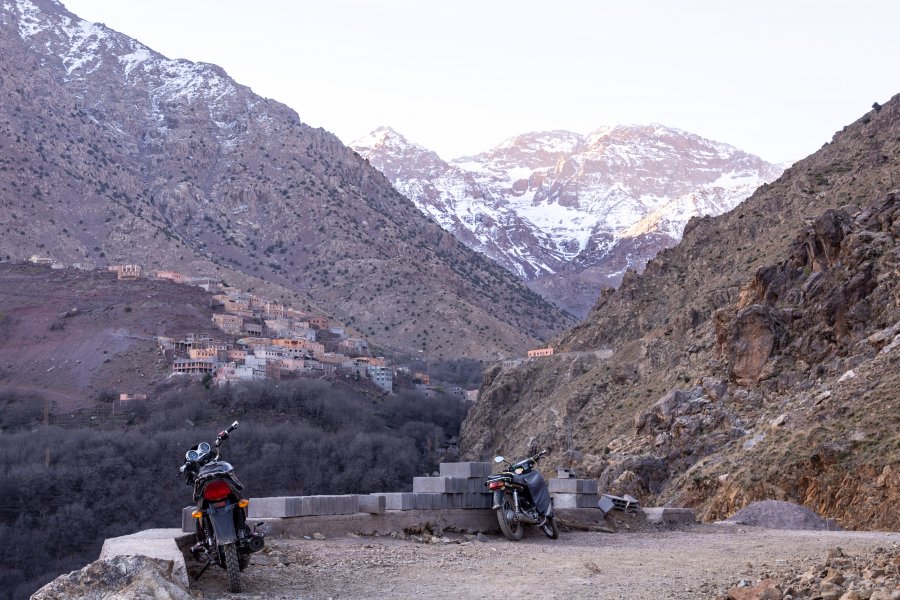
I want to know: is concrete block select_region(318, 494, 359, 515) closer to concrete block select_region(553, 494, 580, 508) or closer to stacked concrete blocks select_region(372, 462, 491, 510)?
stacked concrete blocks select_region(372, 462, 491, 510)

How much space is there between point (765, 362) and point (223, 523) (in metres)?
25.1

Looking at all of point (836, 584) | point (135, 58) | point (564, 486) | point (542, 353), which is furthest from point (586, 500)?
point (135, 58)

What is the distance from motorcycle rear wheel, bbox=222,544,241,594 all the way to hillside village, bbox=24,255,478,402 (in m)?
76.9

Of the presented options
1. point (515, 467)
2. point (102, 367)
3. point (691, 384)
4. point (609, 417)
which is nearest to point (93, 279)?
point (102, 367)

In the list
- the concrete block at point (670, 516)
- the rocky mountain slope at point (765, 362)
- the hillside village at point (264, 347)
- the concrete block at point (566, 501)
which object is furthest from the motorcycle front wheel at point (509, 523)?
the hillside village at point (264, 347)

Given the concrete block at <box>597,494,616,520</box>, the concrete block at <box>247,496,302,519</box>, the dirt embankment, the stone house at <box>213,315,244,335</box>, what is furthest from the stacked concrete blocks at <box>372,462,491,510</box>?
the stone house at <box>213,315,244,335</box>

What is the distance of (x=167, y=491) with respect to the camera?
62.6 m

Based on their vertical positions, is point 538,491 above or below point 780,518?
above

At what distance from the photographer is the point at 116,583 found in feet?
24.9

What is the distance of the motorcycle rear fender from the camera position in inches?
355

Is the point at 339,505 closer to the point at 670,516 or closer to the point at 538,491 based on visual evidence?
the point at 538,491

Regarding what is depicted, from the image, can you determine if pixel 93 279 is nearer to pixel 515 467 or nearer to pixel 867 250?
pixel 867 250

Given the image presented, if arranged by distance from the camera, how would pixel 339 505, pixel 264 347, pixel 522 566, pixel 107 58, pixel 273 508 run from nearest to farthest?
pixel 522 566
pixel 273 508
pixel 339 505
pixel 264 347
pixel 107 58

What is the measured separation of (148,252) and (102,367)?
2479 cm
